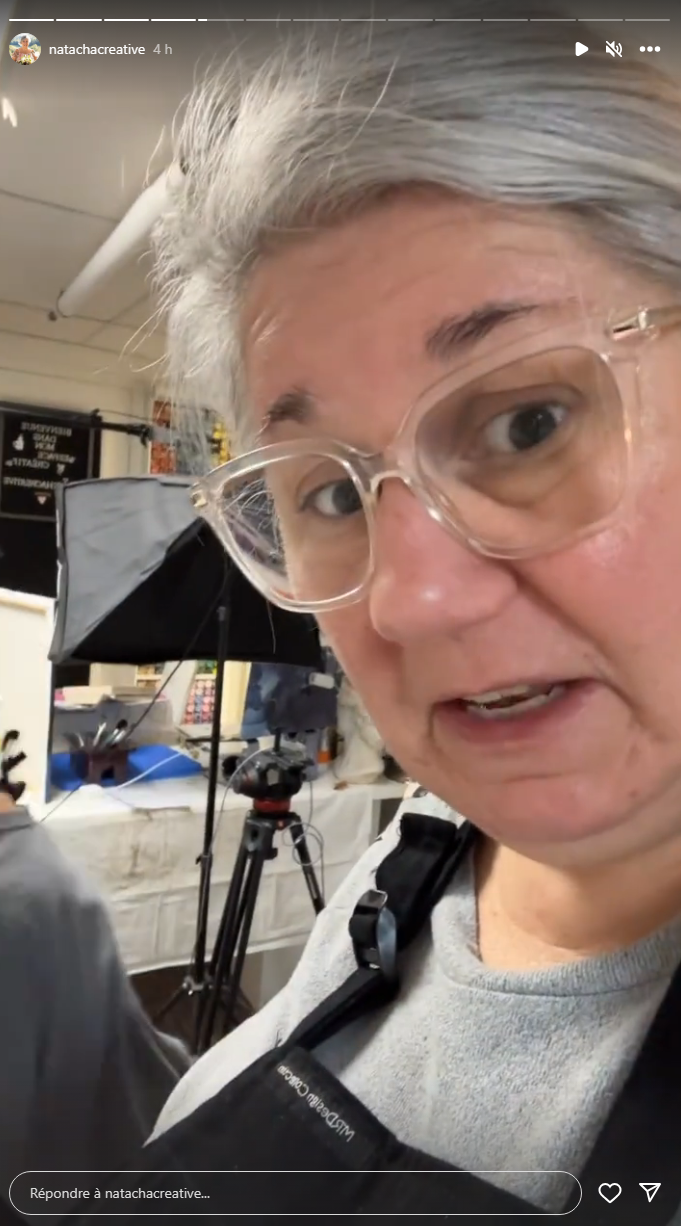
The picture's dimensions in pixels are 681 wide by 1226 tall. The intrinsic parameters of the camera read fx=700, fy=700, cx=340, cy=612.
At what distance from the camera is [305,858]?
3.16ft

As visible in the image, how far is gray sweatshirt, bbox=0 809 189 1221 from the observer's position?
0.49 meters

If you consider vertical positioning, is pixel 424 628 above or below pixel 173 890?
above

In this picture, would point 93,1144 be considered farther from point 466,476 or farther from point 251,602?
point 251,602

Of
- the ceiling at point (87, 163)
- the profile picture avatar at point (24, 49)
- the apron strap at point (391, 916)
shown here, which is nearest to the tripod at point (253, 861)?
the apron strap at point (391, 916)

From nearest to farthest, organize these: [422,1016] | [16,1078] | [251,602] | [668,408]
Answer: [668,408] < [422,1016] < [16,1078] < [251,602]

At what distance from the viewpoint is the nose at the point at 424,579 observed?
282mm

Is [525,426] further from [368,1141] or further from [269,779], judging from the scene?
[269,779]

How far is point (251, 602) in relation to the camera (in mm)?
1049

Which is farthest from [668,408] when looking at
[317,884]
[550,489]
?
[317,884]

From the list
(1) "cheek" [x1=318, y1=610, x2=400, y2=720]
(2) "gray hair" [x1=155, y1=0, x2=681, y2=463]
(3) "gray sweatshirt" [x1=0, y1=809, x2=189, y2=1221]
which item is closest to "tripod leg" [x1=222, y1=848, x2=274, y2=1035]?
(3) "gray sweatshirt" [x1=0, y1=809, x2=189, y2=1221]

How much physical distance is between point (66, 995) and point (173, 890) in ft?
1.81

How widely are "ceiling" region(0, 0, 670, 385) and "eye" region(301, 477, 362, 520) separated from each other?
0.66 feet

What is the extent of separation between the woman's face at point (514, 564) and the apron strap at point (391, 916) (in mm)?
146

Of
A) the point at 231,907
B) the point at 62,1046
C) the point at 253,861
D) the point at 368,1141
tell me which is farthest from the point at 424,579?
the point at 231,907
